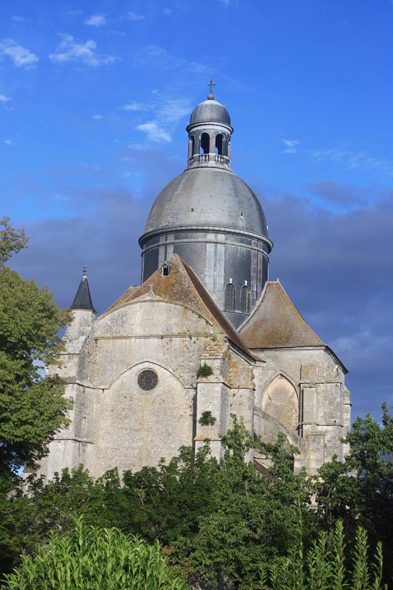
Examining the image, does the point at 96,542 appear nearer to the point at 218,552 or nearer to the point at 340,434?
the point at 218,552

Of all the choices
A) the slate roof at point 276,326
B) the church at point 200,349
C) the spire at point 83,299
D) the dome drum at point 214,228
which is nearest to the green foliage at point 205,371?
the church at point 200,349

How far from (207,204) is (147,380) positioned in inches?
442

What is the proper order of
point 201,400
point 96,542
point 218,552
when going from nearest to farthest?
1. point 96,542
2. point 218,552
3. point 201,400

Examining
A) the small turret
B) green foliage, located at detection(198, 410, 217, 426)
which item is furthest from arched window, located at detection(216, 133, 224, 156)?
green foliage, located at detection(198, 410, 217, 426)

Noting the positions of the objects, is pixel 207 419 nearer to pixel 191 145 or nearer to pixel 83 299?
pixel 83 299

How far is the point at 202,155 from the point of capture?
36688mm

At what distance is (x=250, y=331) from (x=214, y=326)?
7.21 m

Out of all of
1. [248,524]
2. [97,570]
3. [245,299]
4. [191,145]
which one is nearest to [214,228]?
[245,299]

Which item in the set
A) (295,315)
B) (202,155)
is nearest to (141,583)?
(295,315)

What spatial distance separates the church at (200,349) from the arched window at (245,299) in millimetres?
70

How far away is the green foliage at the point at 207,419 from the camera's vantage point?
2459cm

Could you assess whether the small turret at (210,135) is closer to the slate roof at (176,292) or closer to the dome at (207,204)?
the dome at (207,204)

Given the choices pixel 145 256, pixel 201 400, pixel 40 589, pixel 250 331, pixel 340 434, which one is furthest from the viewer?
pixel 145 256

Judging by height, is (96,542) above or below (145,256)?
below
